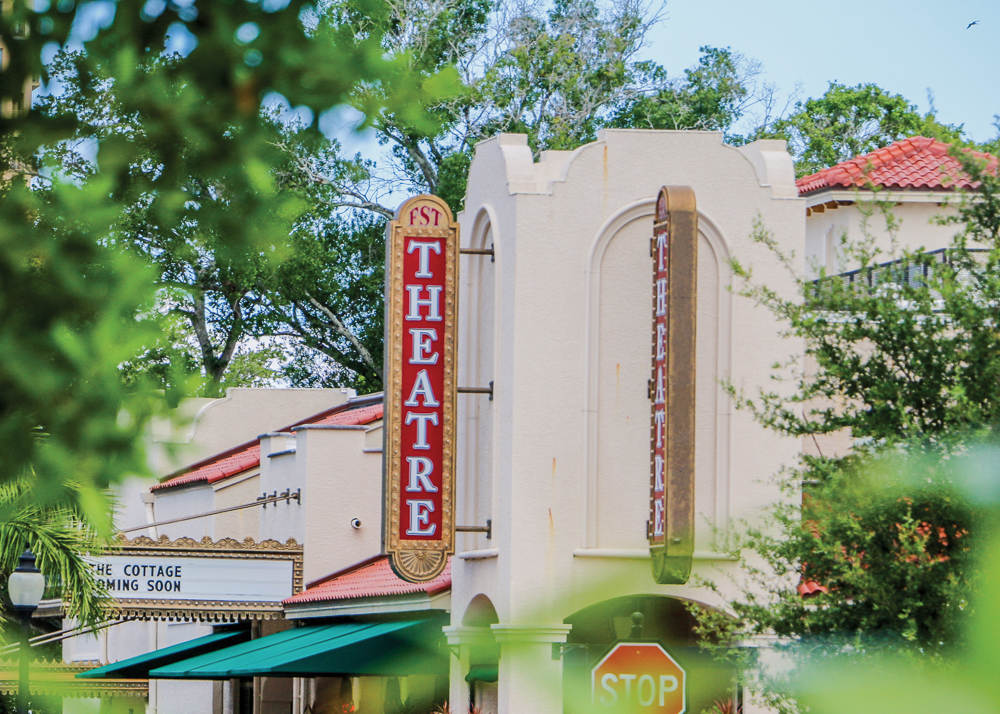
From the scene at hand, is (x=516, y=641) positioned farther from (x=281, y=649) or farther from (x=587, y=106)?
(x=587, y=106)

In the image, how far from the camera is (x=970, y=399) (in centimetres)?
1069

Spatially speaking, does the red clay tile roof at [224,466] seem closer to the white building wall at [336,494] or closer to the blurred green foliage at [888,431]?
the white building wall at [336,494]

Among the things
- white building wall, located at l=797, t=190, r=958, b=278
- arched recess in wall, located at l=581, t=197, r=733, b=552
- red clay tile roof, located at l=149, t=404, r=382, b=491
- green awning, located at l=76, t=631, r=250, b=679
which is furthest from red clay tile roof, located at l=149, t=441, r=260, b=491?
arched recess in wall, located at l=581, t=197, r=733, b=552

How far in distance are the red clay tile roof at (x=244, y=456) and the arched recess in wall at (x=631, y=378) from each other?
9406mm

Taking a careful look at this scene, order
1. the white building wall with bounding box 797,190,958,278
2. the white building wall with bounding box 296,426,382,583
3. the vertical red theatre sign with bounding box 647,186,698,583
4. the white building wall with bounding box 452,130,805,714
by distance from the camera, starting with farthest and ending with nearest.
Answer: the white building wall with bounding box 797,190,958,278 → the white building wall with bounding box 296,426,382,583 → the white building wall with bounding box 452,130,805,714 → the vertical red theatre sign with bounding box 647,186,698,583

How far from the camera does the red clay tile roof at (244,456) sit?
25516 mm

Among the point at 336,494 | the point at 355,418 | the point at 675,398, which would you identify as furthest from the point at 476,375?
the point at 355,418

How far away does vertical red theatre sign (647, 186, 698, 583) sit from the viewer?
540 inches

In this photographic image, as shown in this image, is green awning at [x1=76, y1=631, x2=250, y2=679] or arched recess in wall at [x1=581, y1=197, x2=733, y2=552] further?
green awning at [x1=76, y1=631, x2=250, y2=679]

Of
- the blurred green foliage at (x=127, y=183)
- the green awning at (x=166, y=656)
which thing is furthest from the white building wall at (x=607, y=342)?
the blurred green foliage at (x=127, y=183)

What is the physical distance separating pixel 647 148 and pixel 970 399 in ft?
17.9

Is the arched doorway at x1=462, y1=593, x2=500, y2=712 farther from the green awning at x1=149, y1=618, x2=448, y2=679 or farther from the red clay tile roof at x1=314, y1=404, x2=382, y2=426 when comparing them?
the red clay tile roof at x1=314, y1=404, x2=382, y2=426

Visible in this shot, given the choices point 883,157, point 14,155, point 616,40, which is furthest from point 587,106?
point 14,155

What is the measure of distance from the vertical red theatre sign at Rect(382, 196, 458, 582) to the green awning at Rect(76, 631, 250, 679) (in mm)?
8298
